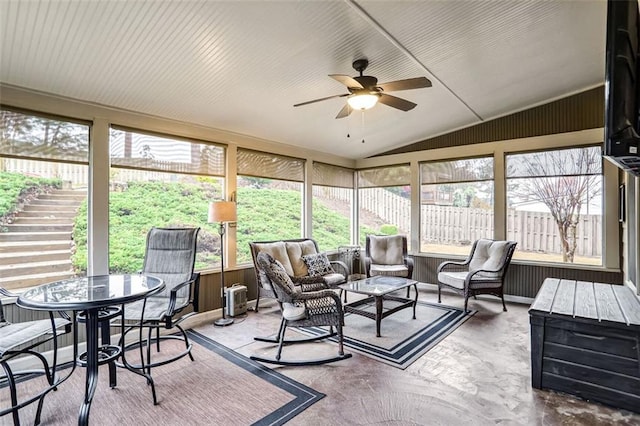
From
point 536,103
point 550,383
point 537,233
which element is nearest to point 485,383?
point 550,383

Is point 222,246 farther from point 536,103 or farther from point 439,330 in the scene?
point 536,103

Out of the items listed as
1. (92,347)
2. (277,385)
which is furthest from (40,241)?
(277,385)

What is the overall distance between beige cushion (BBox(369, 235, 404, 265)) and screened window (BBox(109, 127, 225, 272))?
8.99 feet

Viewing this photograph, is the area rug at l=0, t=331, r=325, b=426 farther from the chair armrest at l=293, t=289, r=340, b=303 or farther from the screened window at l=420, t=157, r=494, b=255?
the screened window at l=420, t=157, r=494, b=255

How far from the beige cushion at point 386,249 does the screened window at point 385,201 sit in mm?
580

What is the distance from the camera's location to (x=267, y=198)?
5.15 meters

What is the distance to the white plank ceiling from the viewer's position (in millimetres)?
2295

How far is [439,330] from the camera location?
3729 mm

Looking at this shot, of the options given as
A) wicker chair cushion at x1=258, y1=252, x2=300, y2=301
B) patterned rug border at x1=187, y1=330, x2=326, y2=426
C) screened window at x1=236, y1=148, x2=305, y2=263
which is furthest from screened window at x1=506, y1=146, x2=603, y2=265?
patterned rug border at x1=187, y1=330, x2=326, y2=426

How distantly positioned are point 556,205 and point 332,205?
12.2ft

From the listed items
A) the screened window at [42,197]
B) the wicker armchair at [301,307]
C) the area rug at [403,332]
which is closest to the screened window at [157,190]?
the screened window at [42,197]

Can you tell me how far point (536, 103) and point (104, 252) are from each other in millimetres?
6103

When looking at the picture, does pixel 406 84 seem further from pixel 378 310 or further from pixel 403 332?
pixel 403 332

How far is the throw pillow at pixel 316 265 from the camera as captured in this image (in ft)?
15.1
